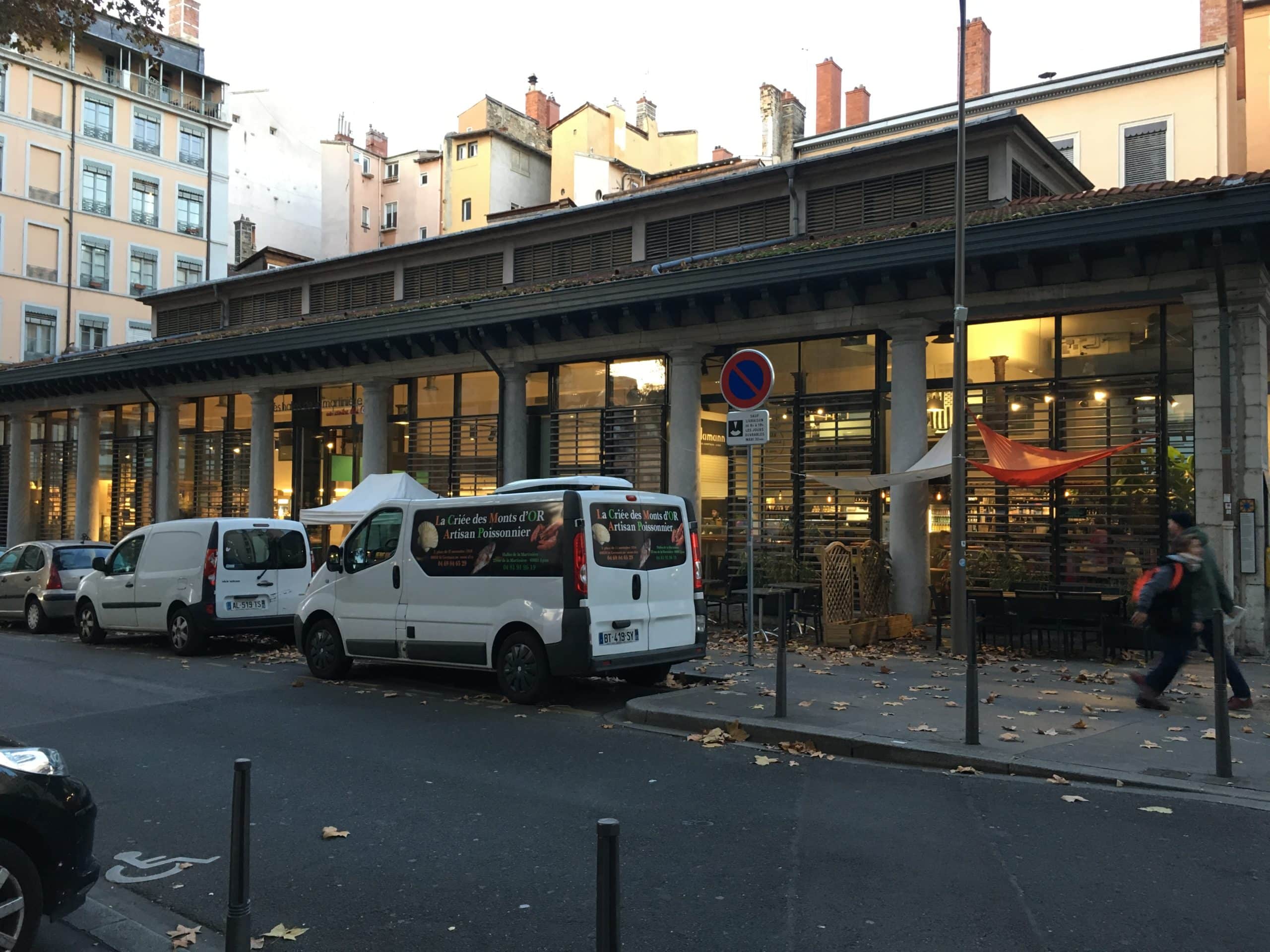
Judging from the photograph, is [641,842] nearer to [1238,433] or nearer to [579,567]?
[579,567]

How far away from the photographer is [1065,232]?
42.3 ft

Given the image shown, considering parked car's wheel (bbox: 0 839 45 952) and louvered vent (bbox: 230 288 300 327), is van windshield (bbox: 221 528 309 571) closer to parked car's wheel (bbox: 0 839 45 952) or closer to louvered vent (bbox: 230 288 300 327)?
parked car's wheel (bbox: 0 839 45 952)

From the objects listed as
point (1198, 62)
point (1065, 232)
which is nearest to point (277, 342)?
point (1065, 232)

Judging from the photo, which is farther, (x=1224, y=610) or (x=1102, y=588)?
(x=1102, y=588)

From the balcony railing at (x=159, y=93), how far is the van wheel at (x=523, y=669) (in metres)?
46.5

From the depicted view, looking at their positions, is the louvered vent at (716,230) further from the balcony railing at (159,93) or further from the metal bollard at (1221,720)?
the balcony railing at (159,93)

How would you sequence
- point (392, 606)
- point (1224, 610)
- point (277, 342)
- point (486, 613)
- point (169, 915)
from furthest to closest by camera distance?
point (277, 342), point (392, 606), point (486, 613), point (1224, 610), point (169, 915)

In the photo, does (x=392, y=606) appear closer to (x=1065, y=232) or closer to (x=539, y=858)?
(x=539, y=858)

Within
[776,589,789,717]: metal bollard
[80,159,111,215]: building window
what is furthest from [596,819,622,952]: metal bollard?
[80,159,111,215]: building window

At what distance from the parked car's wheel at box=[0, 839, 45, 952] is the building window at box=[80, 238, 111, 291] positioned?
156 feet

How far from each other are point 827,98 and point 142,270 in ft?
104

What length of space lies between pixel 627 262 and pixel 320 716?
13.0 meters

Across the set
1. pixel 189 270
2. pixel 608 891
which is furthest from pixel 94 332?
pixel 608 891

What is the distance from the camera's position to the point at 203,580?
13.7 m
